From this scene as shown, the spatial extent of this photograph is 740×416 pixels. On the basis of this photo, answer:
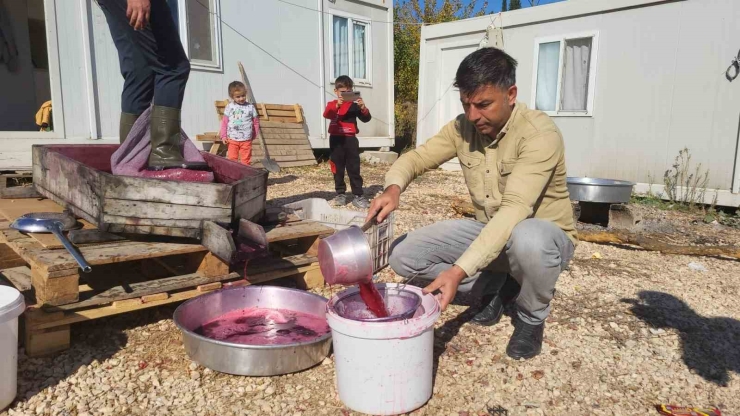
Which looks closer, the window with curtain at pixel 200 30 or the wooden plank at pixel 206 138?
the window with curtain at pixel 200 30

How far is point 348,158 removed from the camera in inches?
271

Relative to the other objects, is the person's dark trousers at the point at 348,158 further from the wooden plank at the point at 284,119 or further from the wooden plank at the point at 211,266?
the wooden plank at the point at 284,119

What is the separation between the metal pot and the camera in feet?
7.22

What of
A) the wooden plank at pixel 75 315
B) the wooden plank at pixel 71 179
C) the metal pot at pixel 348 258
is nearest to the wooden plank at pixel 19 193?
the wooden plank at pixel 71 179

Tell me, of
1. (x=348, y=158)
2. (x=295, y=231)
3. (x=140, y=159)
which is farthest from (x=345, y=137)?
(x=140, y=159)

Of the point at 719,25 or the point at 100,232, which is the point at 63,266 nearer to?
the point at 100,232

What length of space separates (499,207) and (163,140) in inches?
83.9

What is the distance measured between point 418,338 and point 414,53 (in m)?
21.6

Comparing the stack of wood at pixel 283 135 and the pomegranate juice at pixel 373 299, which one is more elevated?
the stack of wood at pixel 283 135

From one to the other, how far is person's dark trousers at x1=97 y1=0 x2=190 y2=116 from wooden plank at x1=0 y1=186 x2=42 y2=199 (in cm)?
111

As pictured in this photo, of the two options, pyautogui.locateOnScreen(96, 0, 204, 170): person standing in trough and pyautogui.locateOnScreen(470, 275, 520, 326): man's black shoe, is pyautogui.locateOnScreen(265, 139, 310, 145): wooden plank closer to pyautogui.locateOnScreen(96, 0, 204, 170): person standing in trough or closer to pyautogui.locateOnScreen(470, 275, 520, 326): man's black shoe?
pyautogui.locateOnScreen(96, 0, 204, 170): person standing in trough

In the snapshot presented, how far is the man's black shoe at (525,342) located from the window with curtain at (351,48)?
32.0ft

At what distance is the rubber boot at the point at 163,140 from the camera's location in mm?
3326

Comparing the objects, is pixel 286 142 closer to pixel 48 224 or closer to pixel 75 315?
pixel 48 224
